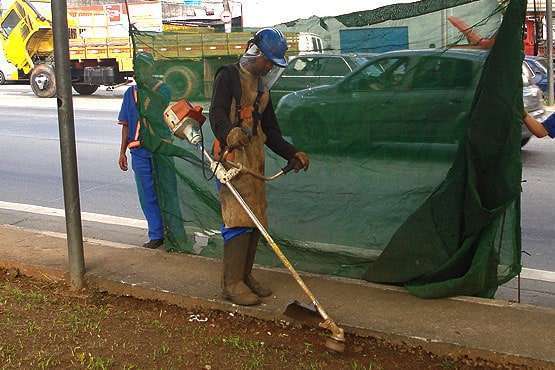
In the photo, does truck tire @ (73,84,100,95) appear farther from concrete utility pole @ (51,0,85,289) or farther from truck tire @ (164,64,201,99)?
concrete utility pole @ (51,0,85,289)

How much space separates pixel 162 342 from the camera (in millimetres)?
4137

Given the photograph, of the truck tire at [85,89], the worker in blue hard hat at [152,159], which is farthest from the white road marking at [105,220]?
the truck tire at [85,89]

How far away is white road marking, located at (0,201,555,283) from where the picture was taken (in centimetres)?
584

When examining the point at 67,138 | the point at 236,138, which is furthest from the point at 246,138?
the point at 67,138

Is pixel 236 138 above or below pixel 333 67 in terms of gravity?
below

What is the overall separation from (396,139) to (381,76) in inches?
16.4

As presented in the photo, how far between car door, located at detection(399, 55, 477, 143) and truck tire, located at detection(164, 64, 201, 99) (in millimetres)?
1614

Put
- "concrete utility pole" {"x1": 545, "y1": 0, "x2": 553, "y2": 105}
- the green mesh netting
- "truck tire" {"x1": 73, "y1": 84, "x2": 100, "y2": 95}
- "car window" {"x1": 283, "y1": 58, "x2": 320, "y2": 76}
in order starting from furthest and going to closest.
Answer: "truck tire" {"x1": 73, "y1": 84, "x2": 100, "y2": 95} → "concrete utility pole" {"x1": 545, "y1": 0, "x2": 553, "y2": 105} → "car window" {"x1": 283, "y1": 58, "x2": 320, "y2": 76} → the green mesh netting

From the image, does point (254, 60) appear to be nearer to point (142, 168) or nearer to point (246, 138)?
point (246, 138)

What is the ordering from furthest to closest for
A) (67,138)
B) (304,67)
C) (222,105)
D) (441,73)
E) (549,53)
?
(549,53)
(304,67)
(67,138)
(441,73)
(222,105)

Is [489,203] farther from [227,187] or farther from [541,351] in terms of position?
[227,187]

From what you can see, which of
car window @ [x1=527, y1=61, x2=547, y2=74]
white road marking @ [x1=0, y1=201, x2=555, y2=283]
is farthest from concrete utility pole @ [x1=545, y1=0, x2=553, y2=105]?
white road marking @ [x1=0, y1=201, x2=555, y2=283]

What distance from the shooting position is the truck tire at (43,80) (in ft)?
81.9

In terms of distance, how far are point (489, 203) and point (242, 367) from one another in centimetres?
177
